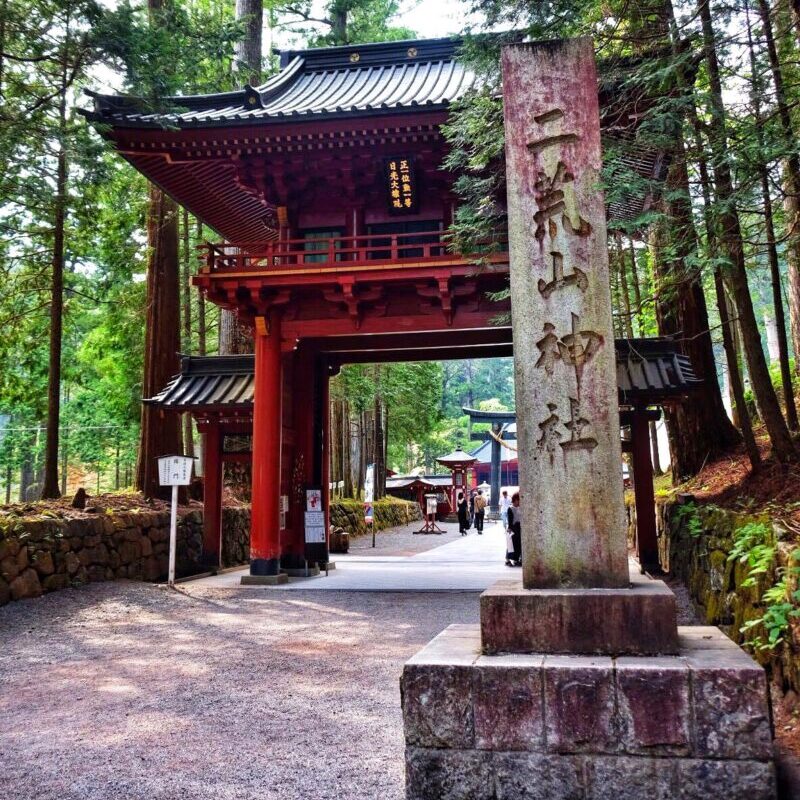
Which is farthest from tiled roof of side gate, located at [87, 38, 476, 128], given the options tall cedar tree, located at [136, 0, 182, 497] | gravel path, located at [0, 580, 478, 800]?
gravel path, located at [0, 580, 478, 800]

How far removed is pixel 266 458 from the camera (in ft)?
34.3

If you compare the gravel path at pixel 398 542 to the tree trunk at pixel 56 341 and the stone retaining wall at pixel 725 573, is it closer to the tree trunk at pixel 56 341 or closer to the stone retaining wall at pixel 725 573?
the tree trunk at pixel 56 341

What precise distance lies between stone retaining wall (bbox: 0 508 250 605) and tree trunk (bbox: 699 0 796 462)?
829 centimetres

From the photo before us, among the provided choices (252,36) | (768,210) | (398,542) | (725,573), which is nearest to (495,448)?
(398,542)

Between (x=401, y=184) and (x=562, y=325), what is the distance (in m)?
7.56

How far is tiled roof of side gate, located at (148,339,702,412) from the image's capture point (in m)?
9.87

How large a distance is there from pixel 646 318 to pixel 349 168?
8025 mm

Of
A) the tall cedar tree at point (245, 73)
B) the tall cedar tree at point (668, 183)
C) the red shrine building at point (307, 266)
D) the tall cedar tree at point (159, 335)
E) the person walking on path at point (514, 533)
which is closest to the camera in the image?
the tall cedar tree at point (668, 183)

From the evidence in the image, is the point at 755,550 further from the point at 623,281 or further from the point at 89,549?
the point at 623,281

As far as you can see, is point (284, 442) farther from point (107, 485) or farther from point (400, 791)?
point (107, 485)

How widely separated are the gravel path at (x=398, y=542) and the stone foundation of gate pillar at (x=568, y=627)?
47.6ft

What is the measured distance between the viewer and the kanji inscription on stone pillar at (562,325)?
133 inches

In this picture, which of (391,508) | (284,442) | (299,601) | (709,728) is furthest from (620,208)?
(391,508)

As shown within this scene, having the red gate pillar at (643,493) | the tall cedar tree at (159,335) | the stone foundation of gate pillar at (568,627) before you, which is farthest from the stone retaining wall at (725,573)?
the tall cedar tree at (159,335)
